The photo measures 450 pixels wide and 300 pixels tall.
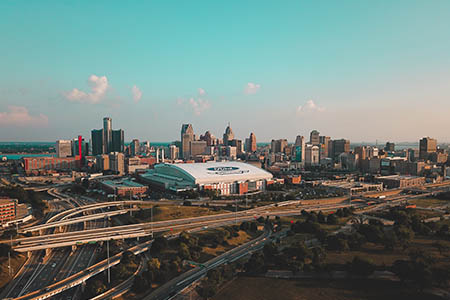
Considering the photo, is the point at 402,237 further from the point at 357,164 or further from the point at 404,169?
the point at 357,164

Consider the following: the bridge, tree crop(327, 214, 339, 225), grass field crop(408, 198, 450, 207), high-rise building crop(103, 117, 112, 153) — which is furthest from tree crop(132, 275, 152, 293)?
high-rise building crop(103, 117, 112, 153)

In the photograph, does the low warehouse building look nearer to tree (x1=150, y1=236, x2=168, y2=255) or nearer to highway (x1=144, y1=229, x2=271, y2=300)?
highway (x1=144, y1=229, x2=271, y2=300)

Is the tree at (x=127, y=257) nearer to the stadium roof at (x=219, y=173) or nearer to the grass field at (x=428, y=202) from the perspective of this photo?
the stadium roof at (x=219, y=173)

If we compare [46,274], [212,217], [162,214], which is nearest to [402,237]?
[212,217]

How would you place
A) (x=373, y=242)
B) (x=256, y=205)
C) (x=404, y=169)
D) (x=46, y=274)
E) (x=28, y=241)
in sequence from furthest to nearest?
(x=404, y=169), (x=256, y=205), (x=373, y=242), (x=28, y=241), (x=46, y=274)

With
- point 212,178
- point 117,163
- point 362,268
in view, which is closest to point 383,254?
point 362,268

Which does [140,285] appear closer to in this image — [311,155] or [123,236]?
[123,236]
